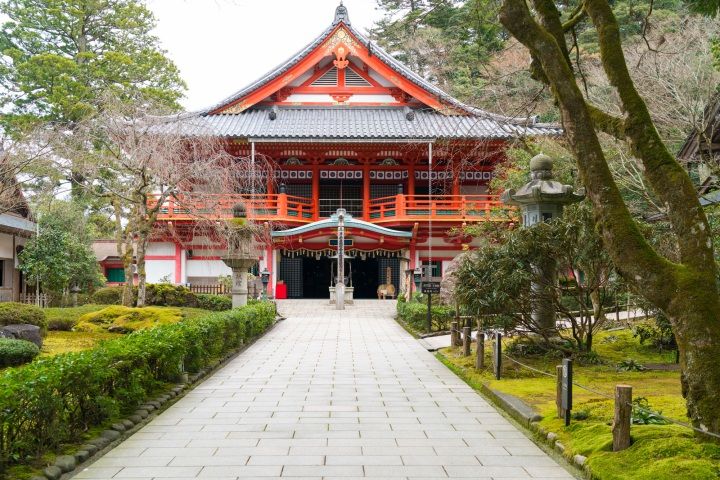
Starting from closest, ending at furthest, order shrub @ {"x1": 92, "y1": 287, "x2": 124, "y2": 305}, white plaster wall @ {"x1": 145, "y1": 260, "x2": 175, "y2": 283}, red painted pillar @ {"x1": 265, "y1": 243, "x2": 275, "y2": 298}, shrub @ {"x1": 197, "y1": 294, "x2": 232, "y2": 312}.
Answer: shrub @ {"x1": 197, "y1": 294, "x2": 232, "y2": 312} < shrub @ {"x1": 92, "y1": 287, "x2": 124, "y2": 305} < red painted pillar @ {"x1": 265, "y1": 243, "x2": 275, "y2": 298} < white plaster wall @ {"x1": 145, "y1": 260, "x2": 175, "y2": 283}

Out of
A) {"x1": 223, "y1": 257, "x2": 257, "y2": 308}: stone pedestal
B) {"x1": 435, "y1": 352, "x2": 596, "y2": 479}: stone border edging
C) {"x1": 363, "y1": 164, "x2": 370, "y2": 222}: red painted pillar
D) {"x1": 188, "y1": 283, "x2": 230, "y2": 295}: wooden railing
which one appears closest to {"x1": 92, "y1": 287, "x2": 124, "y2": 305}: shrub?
{"x1": 188, "y1": 283, "x2": 230, "y2": 295}: wooden railing

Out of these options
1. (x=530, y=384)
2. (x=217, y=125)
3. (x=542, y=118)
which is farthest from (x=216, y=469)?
(x=542, y=118)

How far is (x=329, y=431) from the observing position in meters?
6.87

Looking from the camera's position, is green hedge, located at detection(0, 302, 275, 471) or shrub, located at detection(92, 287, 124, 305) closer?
green hedge, located at detection(0, 302, 275, 471)

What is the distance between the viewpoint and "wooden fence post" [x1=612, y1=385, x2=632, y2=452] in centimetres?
540

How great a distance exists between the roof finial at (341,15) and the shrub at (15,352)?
77.2ft

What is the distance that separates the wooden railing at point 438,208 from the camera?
28.8 metres

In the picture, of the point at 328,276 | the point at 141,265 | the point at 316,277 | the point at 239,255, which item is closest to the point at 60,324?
the point at 141,265

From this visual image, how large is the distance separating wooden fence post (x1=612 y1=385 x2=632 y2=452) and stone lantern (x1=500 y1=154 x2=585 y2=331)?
225 inches

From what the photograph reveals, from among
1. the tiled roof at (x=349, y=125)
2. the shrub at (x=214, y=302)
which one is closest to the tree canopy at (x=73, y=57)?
the tiled roof at (x=349, y=125)

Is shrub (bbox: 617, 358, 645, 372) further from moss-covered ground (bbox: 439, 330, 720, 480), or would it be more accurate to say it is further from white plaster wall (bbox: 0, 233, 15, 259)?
white plaster wall (bbox: 0, 233, 15, 259)

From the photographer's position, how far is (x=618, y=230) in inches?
223

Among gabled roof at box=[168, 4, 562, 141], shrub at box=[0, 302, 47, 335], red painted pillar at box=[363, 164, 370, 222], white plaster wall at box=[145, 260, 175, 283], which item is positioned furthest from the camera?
red painted pillar at box=[363, 164, 370, 222]

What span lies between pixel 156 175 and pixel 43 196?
345 cm
